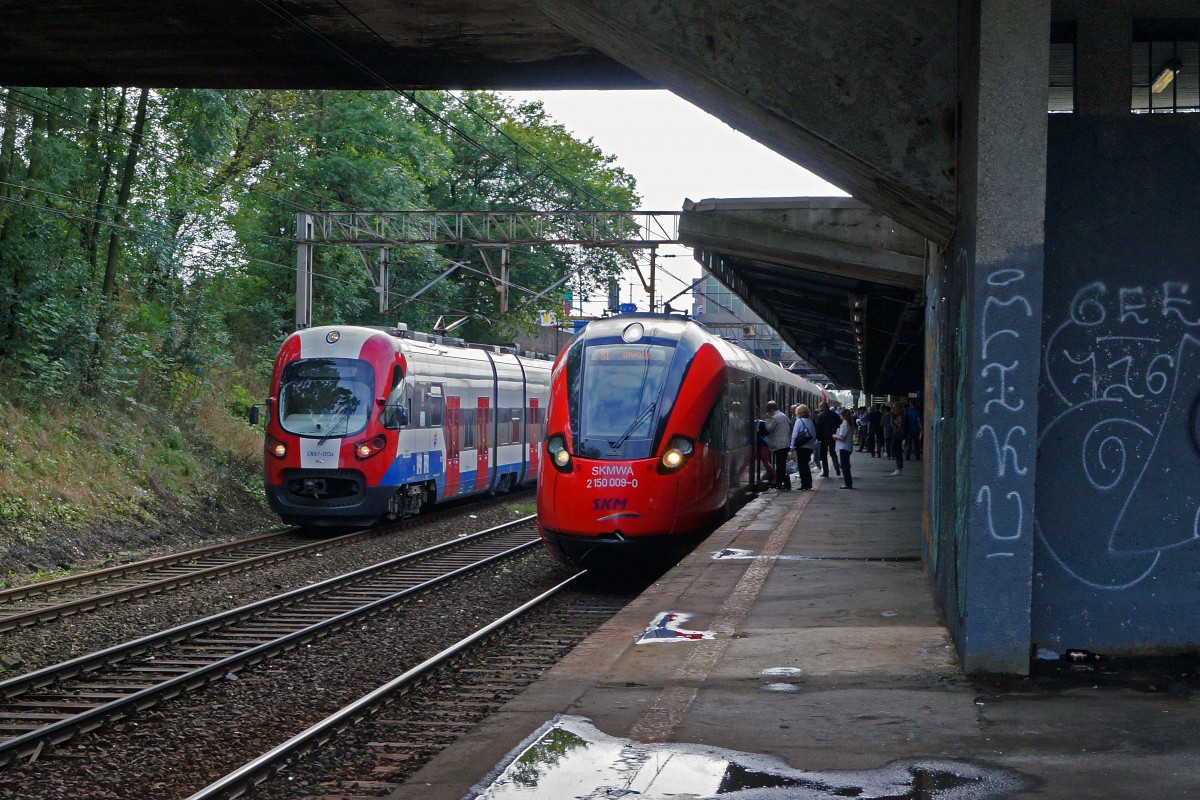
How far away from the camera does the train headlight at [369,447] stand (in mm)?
18797

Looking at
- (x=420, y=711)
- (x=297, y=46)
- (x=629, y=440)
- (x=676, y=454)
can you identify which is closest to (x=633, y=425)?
(x=629, y=440)

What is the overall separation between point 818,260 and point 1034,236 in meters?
8.18

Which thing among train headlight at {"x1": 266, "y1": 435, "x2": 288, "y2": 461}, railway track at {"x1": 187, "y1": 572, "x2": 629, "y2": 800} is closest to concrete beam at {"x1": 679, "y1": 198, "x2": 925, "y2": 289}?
railway track at {"x1": 187, "y1": 572, "x2": 629, "y2": 800}

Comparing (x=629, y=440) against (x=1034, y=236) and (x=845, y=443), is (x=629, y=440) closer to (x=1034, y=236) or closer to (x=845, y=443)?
(x=1034, y=236)

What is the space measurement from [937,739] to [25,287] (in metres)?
18.5

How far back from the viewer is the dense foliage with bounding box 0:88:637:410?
66.9 feet

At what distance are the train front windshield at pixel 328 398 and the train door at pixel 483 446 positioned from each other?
4.99 metres

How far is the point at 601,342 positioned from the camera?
14180 mm

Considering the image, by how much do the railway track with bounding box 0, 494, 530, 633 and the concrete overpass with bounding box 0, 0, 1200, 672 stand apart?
7.44 meters

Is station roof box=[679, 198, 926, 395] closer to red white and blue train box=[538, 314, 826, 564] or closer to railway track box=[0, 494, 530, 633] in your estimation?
red white and blue train box=[538, 314, 826, 564]

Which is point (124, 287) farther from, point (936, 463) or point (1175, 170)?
point (1175, 170)

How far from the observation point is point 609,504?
43.5 ft

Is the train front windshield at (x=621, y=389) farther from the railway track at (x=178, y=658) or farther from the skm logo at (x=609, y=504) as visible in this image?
the railway track at (x=178, y=658)

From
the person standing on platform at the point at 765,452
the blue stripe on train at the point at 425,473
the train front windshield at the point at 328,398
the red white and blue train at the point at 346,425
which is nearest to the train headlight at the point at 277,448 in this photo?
the red white and blue train at the point at 346,425
